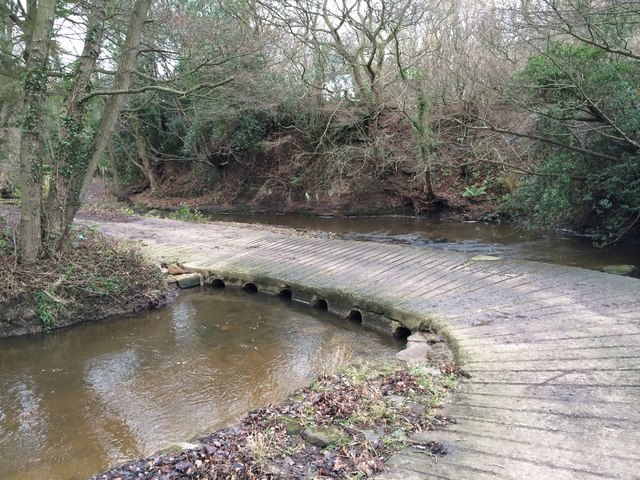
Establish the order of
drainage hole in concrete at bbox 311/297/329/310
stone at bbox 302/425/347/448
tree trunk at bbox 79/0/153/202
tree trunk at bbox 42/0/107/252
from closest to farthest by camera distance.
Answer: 1. stone at bbox 302/425/347/448
2. tree trunk at bbox 42/0/107/252
3. drainage hole in concrete at bbox 311/297/329/310
4. tree trunk at bbox 79/0/153/202

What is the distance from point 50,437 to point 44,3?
5.44 m

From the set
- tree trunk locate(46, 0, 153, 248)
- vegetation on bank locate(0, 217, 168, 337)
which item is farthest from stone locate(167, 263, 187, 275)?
tree trunk locate(46, 0, 153, 248)

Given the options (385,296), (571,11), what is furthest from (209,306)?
(571,11)

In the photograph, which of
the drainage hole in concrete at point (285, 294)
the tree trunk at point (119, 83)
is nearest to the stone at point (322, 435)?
the drainage hole in concrete at point (285, 294)

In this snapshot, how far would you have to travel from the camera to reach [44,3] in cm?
646

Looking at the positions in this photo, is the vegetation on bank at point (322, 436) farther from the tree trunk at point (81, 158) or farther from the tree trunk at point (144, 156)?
the tree trunk at point (144, 156)

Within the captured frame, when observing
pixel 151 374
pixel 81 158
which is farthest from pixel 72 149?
pixel 151 374

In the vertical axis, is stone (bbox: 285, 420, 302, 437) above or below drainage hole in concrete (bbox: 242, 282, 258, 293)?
above

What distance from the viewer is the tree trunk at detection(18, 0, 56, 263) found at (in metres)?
6.42

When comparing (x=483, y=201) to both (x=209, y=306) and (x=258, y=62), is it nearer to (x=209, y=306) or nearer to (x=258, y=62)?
(x=258, y=62)

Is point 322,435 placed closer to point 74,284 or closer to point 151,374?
point 151,374

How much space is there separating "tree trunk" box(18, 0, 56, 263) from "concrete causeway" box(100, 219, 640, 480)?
2.73 metres

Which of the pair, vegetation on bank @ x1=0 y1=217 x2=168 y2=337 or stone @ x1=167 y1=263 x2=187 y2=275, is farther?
stone @ x1=167 y1=263 x2=187 y2=275

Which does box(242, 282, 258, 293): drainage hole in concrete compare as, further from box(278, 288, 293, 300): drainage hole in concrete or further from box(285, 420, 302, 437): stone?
box(285, 420, 302, 437): stone
